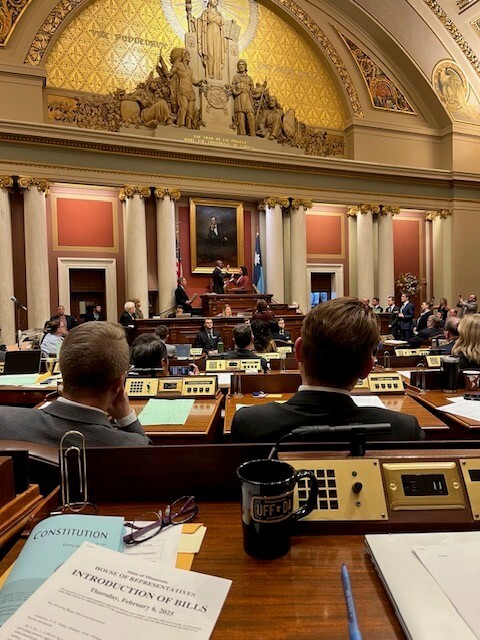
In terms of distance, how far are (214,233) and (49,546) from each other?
12163 millimetres

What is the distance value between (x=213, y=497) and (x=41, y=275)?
412 inches

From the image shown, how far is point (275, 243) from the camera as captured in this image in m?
12.7

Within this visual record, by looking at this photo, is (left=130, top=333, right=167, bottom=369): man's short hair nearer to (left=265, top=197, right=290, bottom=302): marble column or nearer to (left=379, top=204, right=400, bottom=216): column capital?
(left=265, top=197, right=290, bottom=302): marble column

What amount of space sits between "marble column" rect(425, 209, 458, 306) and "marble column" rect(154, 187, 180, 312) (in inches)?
341

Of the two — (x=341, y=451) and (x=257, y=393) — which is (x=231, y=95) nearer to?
(x=257, y=393)

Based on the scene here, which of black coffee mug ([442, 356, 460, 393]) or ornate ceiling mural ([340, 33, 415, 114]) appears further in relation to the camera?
ornate ceiling mural ([340, 33, 415, 114])

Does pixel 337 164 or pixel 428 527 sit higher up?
pixel 337 164

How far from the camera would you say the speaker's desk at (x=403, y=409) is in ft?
6.74

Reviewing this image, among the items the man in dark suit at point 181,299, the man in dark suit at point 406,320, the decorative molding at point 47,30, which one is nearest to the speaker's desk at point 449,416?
the man in dark suit at point 406,320

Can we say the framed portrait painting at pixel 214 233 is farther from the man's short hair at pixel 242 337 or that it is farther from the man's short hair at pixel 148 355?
the man's short hair at pixel 148 355

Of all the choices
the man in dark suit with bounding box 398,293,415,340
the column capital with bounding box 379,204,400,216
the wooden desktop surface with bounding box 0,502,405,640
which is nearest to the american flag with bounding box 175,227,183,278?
the man in dark suit with bounding box 398,293,415,340

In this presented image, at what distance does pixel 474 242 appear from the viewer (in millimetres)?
14719

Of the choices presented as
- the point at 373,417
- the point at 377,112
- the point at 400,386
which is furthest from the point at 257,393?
the point at 377,112

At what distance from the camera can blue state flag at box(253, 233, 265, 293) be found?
41.6 feet
